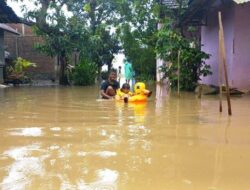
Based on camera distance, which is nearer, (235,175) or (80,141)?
(235,175)

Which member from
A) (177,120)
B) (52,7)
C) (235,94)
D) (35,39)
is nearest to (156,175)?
(177,120)

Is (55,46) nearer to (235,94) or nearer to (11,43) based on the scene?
(11,43)

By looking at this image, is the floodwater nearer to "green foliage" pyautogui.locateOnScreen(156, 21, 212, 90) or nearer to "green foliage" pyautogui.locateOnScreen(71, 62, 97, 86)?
"green foliage" pyautogui.locateOnScreen(156, 21, 212, 90)

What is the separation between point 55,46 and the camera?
24.3 m

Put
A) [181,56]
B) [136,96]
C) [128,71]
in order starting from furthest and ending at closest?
[128,71] < [181,56] < [136,96]

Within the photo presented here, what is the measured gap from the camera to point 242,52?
14023 millimetres

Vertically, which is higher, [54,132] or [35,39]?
[35,39]

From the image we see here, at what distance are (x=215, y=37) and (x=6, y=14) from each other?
922 centimetres

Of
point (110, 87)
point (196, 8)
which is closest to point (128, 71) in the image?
point (196, 8)

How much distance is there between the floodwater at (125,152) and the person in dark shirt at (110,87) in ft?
13.6

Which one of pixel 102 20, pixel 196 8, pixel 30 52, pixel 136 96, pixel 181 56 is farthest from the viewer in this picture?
pixel 102 20

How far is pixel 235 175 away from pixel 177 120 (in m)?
3.80

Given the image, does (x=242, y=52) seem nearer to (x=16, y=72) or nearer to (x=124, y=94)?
(x=124, y=94)

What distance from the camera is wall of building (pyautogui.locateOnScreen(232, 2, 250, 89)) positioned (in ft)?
45.7
